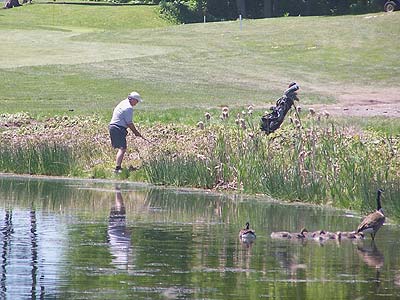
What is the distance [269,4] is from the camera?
7562 centimetres

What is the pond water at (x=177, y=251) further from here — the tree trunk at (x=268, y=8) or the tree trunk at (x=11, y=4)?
the tree trunk at (x=11, y=4)

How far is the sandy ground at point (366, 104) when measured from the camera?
34750mm

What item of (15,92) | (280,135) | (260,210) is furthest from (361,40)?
(260,210)

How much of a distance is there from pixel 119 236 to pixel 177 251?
1.50 meters

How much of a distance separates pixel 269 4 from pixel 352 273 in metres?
61.5

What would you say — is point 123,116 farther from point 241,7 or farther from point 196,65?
→ point 241,7

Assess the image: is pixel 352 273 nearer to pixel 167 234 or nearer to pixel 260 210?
pixel 167 234

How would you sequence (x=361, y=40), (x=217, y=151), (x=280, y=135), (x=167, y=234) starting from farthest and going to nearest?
(x=361, y=40)
(x=280, y=135)
(x=217, y=151)
(x=167, y=234)

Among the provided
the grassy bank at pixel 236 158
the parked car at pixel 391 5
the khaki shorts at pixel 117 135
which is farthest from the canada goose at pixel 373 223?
the parked car at pixel 391 5

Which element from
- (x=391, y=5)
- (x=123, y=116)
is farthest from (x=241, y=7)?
(x=123, y=116)

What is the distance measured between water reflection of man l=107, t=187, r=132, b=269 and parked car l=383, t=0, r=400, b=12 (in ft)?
144

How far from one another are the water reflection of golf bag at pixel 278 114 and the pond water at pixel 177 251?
15.9ft

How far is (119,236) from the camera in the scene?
17.7 meters

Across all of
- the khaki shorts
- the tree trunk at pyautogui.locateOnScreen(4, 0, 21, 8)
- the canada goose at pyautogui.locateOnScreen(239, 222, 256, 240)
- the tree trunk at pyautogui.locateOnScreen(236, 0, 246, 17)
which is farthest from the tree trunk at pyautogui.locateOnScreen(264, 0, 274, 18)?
the canada goose at pyautogui.locateOnScreen(239, 222, 256, 240)
